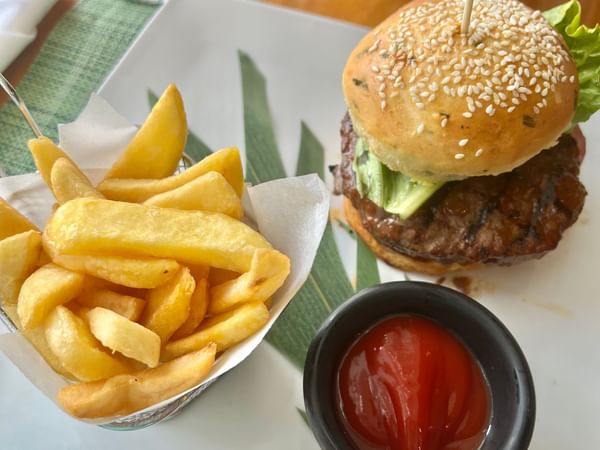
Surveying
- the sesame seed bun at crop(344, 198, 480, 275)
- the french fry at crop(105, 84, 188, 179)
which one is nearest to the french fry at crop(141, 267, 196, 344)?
the french fry at crop(105, 84, 188, 179)

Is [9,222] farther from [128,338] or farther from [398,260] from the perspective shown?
[398,260]

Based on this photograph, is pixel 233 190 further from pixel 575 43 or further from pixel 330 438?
pixel 575 43

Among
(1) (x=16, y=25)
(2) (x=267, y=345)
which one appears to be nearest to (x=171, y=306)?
(2) (x=267, y=345)

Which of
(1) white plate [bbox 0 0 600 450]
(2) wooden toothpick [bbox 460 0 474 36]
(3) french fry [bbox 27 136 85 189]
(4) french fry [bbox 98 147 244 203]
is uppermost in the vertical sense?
(2) wooden toothpick [bbox 460 0 474 36]

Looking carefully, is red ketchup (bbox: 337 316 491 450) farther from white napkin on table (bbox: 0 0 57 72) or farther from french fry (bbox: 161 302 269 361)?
white napkin on table (bbox: 0 0 57 72)

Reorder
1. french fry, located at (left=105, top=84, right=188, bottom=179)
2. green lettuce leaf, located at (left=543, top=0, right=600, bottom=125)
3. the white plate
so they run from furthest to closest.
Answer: green lettuce leaf, located at (left=543, top=0, right=600, bottom=125), the white plate, french fry, located at (left=105, top=84, right=188, bottom=179)

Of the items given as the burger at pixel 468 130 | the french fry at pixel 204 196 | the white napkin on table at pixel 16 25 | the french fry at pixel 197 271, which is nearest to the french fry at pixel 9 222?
the french fry at pixel 204 196
